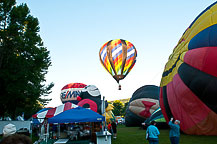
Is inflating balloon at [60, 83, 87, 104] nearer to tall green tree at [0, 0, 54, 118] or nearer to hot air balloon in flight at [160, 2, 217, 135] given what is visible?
tall green tree at [0, 0, 54, 118]

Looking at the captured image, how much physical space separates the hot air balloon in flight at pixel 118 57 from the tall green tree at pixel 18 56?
6291mm

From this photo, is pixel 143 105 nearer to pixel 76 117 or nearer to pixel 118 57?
pixel 118 57

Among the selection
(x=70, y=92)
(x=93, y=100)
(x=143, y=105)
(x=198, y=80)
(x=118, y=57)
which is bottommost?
(x=143, y=105)

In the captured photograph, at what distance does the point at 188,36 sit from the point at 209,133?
566 centimetres

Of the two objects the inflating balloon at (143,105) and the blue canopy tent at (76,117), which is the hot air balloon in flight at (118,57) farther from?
the blue canopy tent at (76,117)

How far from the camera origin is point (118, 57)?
2133 cm

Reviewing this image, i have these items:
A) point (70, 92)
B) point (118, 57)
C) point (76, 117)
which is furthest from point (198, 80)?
point (70, 92)

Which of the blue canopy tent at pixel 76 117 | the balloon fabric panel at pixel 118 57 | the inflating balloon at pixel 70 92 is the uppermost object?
the balloon fabric panel at pixel 118 57

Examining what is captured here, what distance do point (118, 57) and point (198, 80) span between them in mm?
11563

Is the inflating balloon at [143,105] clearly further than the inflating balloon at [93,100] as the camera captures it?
Yes

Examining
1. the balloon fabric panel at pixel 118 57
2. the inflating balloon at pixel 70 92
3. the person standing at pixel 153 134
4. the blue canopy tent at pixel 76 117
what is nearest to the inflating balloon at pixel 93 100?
the balloon fabric panel at pixel 118 57

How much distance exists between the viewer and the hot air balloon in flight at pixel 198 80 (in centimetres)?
1014

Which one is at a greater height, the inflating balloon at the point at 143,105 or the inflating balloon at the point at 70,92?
the inflating balloon at the point at 70,92

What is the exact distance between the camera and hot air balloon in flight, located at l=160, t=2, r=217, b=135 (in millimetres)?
10141
